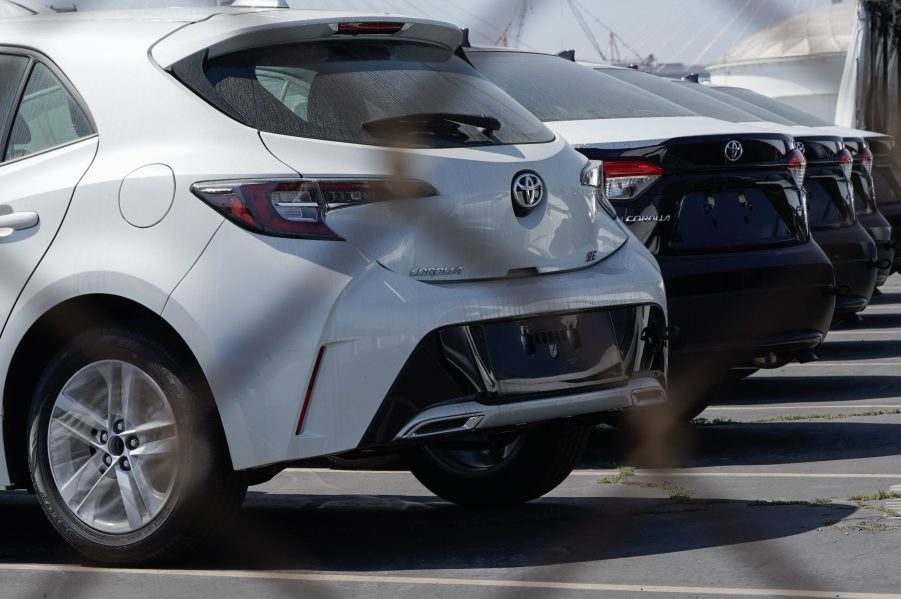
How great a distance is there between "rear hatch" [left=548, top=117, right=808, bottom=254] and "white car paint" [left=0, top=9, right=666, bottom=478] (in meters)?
1.67

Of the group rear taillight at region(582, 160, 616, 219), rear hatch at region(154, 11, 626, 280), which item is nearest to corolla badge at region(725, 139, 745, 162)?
rear taillight at region(582, 160, 616, 219)

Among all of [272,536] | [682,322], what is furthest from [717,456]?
[272,536]

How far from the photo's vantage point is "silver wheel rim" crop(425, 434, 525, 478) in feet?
16.7

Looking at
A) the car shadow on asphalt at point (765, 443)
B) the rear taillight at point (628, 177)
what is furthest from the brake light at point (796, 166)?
the car shadow on asphalt at point (765, 443)

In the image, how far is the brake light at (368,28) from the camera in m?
4.20

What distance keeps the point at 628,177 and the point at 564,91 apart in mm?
826

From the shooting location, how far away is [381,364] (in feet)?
12.7

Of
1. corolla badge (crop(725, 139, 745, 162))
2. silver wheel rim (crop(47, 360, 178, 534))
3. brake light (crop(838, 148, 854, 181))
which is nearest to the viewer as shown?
silver wheel rim (crop(47, 360, 178, 534))

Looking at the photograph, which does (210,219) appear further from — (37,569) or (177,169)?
(37,569)

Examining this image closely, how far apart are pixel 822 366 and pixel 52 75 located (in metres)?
6.27

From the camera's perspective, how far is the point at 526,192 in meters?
4.18

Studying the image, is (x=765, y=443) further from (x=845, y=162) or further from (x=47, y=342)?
(x=47, y=342)

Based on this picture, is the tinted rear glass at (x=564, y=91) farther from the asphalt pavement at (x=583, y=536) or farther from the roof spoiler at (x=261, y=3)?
the roof spoiler at (x=261, y=3)

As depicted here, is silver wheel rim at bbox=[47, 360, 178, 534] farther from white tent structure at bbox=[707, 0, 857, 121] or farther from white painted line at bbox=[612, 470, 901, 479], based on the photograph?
white painted line at bbox=[612, 470, 901, 479]
